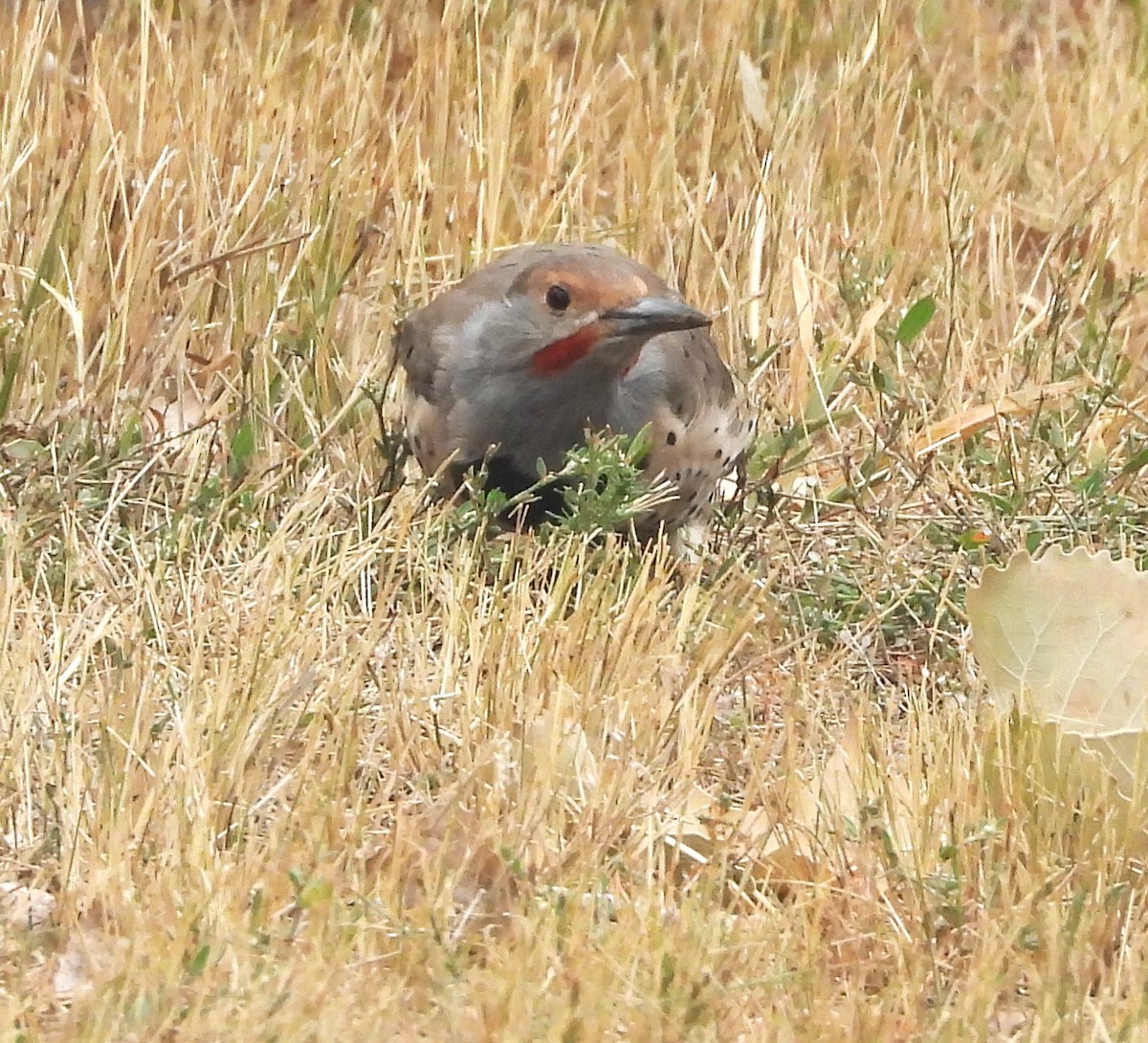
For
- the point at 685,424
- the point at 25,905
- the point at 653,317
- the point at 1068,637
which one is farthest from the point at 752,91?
the point at 25,905

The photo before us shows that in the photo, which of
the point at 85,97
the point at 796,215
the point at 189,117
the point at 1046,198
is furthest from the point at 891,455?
the point at 85,97

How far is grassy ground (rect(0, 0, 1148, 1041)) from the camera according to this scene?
96.6 inches

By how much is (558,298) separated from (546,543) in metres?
0.45

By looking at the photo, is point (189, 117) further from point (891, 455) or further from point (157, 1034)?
point (157, 1034)

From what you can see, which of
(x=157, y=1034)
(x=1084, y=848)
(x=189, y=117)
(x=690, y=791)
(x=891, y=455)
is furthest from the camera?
(x=189, y=117)

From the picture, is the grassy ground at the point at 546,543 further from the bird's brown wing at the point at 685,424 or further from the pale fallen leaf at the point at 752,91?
the bird's brown wing at the point at 685,424

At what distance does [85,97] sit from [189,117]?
38 centimetres

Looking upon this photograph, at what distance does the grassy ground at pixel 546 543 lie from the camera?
2453 millimetres

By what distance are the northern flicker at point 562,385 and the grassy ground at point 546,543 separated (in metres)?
0.15

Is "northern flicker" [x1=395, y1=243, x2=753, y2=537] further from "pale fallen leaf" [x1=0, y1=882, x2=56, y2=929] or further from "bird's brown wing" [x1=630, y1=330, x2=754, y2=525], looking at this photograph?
"pale fallen leaf" [x1=0, y1=882, x2=56, y2=929]

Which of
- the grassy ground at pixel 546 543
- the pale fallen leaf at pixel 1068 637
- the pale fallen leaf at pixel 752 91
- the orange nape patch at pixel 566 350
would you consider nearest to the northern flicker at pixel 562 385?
the orange nape patch at pixel 566 350

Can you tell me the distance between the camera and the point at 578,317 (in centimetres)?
369

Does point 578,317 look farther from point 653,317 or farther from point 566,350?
point 653,317

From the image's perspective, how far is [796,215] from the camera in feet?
16.0
